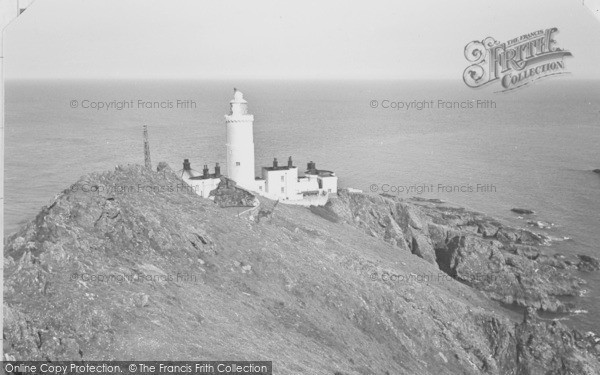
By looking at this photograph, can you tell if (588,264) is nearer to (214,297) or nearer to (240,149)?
(240,149)

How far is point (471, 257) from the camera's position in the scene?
168 feet

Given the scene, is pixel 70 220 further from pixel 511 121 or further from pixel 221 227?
pixel 511 121

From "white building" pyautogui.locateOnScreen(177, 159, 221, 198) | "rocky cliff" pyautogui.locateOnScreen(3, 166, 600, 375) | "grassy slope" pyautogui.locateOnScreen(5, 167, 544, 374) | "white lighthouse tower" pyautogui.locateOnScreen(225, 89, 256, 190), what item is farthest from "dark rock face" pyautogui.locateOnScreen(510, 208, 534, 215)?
"white building" pyautogui.locateOnScreen(177, 159, 221, 198)

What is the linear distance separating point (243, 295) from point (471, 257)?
1131 inches

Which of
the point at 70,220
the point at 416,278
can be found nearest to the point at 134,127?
the point at 416,278

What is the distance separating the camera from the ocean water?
220ft

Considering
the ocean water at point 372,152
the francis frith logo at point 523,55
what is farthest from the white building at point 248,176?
the francis frith logo at point 523,55

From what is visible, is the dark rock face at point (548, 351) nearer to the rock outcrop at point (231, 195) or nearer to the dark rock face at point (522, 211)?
the rock outcrop at point (231, 195)

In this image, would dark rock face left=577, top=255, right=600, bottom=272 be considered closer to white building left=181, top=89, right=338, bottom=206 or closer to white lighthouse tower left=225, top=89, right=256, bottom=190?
white building left=181, top=89, right=338, bottom=206

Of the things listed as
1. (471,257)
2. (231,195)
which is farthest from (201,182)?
(471,257)

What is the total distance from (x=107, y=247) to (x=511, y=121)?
156716 millimetres

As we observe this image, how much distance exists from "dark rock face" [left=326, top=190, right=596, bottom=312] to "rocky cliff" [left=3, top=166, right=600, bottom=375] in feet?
1.05

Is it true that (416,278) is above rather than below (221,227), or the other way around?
below

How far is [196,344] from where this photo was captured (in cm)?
2070
